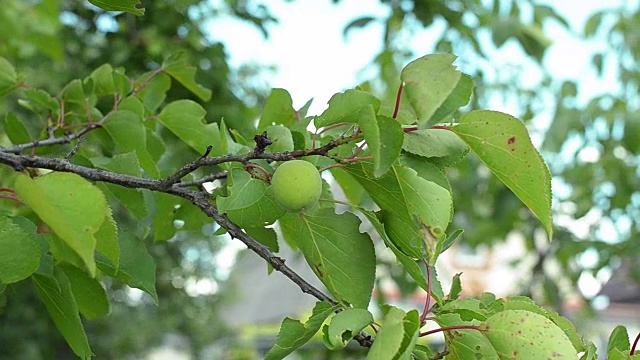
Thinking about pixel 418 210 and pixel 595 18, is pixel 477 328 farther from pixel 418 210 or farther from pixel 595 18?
pixel 595 18

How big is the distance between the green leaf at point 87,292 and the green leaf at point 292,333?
29 centimetres

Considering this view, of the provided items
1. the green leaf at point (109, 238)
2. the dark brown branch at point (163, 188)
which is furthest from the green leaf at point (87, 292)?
the green leaf at point (109, 238)

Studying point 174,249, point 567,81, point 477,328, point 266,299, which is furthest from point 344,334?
point 266,299

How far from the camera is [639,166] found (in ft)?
10.3

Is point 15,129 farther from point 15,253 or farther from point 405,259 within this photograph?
point 405,259

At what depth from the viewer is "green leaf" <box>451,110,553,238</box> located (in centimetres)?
61

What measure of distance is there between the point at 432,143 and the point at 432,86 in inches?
3.3

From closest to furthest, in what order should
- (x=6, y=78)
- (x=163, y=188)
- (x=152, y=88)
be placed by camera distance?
1. (x=163, y=188)
2. (x=6, y=78)
3. (x=152, y=88)

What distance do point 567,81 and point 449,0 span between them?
54.1 inches

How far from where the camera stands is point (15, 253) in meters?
0.64

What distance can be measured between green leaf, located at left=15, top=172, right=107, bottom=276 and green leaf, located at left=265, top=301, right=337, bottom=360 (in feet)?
0.63

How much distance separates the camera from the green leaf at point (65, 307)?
2.45ft

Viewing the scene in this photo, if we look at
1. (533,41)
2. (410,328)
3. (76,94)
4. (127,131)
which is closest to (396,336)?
(410,328)

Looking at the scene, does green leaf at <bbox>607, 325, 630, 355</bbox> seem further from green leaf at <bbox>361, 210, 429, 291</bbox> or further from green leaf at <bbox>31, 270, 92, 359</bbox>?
green leaf at <bbox>31, 270, 92, 359</bbox>
